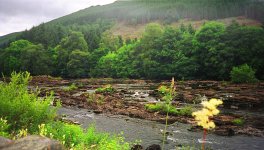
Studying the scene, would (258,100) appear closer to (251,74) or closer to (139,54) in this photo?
(251,74)

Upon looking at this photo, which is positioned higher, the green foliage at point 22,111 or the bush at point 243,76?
the green foliage at point 22,111

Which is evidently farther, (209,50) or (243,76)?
→ (209,50)

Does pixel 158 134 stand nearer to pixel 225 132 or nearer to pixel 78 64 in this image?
pixel 225 132

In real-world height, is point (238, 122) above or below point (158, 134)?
below

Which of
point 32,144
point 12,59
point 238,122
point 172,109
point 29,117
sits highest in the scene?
point 12,59

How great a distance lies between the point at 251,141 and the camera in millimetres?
21188

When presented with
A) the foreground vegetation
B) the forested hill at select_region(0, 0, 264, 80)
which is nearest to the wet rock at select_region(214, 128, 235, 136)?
the foreground vegetation

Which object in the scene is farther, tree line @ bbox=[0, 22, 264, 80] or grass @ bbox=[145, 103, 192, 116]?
tree line @ bbox=[0, 22, 264, 80]

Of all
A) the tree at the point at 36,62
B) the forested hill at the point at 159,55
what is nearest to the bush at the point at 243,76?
the forested hill at the point at 159,55

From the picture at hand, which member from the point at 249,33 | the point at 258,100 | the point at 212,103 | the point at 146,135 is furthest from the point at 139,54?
the point at 212,103

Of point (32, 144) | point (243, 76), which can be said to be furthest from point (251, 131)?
point (243, 76)

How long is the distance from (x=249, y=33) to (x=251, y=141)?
62051 millimetres

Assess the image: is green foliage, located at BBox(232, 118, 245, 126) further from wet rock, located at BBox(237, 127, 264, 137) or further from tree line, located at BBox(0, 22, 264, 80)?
tree line, located at BBox(0, 22, 264, 80)

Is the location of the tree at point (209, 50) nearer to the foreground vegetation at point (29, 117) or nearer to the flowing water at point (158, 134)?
the flowing water at point (158, 134)
